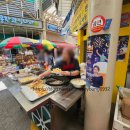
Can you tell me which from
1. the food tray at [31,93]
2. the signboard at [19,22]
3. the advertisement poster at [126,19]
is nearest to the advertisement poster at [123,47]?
the advertisement poster at [126,19]

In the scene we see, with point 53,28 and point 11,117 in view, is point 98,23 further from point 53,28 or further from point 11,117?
point 53,28

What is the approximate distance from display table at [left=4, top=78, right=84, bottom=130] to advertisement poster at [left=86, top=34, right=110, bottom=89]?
311mm

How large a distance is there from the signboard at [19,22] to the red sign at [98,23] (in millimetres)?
6174

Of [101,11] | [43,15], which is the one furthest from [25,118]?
[43,15]

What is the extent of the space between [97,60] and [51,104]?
31.9 inches

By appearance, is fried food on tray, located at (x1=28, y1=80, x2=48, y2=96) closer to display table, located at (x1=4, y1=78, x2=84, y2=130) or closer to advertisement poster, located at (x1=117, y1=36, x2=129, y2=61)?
display table, located at (x1=4, y1=78, x2=84, y2=130)

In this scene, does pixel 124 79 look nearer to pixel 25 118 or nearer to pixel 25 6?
pixel 25 118

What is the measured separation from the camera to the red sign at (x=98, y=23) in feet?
3.56

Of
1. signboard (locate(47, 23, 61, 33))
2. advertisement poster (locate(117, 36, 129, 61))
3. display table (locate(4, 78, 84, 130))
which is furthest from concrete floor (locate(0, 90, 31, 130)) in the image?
signboard (locate(47, 23, 61, 33))

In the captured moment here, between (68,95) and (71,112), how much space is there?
0.99 meters

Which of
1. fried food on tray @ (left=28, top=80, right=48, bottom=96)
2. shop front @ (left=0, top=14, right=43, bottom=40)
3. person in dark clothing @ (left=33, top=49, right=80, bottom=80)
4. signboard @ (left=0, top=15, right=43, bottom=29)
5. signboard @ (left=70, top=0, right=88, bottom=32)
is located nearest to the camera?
fried food on tray @ (left=28, top=80, right=48, bottom=96)

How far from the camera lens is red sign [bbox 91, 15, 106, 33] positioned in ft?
3.56

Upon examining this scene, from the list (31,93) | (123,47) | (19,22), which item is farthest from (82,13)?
(19,22)

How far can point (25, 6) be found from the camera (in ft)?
22.5
